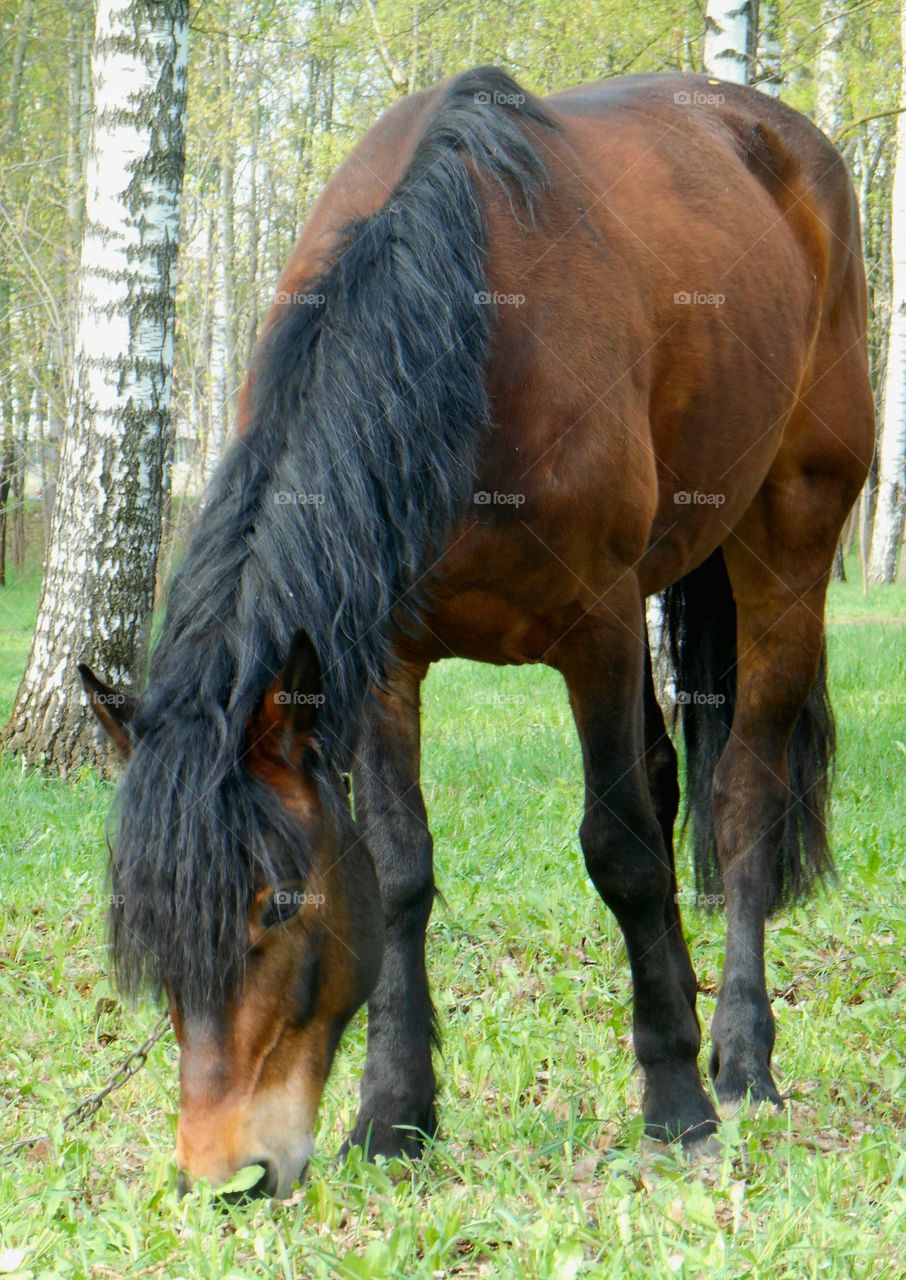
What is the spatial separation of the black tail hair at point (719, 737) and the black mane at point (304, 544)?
1.98 meters

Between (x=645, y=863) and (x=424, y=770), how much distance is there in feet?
11.2

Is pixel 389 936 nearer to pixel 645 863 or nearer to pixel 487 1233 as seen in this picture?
pixel 645 863

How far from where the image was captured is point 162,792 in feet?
7.28

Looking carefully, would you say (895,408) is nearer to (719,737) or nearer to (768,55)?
(768,55)

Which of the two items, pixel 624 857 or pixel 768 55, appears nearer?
pixel 624 857

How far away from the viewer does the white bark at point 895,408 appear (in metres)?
15.6

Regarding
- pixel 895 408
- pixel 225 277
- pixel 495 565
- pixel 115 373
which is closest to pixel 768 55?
pixel 115 373

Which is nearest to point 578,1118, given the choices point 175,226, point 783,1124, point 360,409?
point 783,1124

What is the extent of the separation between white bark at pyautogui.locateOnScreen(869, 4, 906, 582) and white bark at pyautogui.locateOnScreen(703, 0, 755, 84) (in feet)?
20.6

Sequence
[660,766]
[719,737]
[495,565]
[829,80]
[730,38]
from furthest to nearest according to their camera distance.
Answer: [829,80] → [730,38] → [719,737] → [660,766] → [495,565]

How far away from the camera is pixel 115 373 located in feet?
21.4

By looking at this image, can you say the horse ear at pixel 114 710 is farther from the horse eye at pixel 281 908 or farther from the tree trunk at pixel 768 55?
the tree trunk at pixel 768 55

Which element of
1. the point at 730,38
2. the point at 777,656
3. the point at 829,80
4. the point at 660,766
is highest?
the point at 829,80

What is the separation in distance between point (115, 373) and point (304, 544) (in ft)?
14.8
